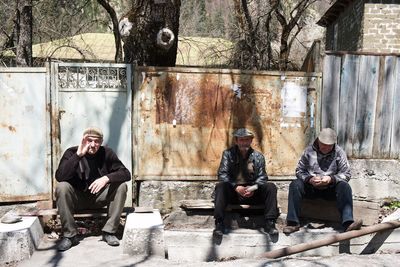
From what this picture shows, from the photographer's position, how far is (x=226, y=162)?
201 inches

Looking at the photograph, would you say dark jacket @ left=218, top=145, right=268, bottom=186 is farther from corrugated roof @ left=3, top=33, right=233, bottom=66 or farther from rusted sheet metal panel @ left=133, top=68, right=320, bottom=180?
corrugated roof @ left=3, top=33, right=233, bottom=66

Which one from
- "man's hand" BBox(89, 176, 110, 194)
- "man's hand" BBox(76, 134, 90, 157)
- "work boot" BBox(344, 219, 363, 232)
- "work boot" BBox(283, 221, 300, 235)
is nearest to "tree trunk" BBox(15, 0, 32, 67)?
"man's hand" BBox(76, 134, 90, 157)

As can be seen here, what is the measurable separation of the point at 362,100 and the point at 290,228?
218cm

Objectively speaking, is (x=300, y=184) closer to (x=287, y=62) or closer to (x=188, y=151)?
(x=188, y=151)

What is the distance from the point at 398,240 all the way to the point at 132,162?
334 centimetres

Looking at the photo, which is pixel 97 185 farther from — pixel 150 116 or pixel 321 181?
pixel 321 181

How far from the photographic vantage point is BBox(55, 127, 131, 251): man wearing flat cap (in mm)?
4711

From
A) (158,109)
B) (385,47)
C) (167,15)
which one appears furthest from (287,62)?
(158,109)

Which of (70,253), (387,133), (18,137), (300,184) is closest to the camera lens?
(70,253)

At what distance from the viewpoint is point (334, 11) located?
18.7 metres

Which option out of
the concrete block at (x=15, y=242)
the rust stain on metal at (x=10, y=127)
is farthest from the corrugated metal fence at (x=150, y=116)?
the concrete block at (x=15, y=242)

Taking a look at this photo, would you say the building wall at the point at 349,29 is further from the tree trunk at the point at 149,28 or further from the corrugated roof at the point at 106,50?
the tree trunk at the point at 149,28

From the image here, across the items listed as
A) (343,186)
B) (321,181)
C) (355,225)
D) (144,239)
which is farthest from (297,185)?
(144,239)

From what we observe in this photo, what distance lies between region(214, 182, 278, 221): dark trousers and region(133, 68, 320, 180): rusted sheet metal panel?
879mm
